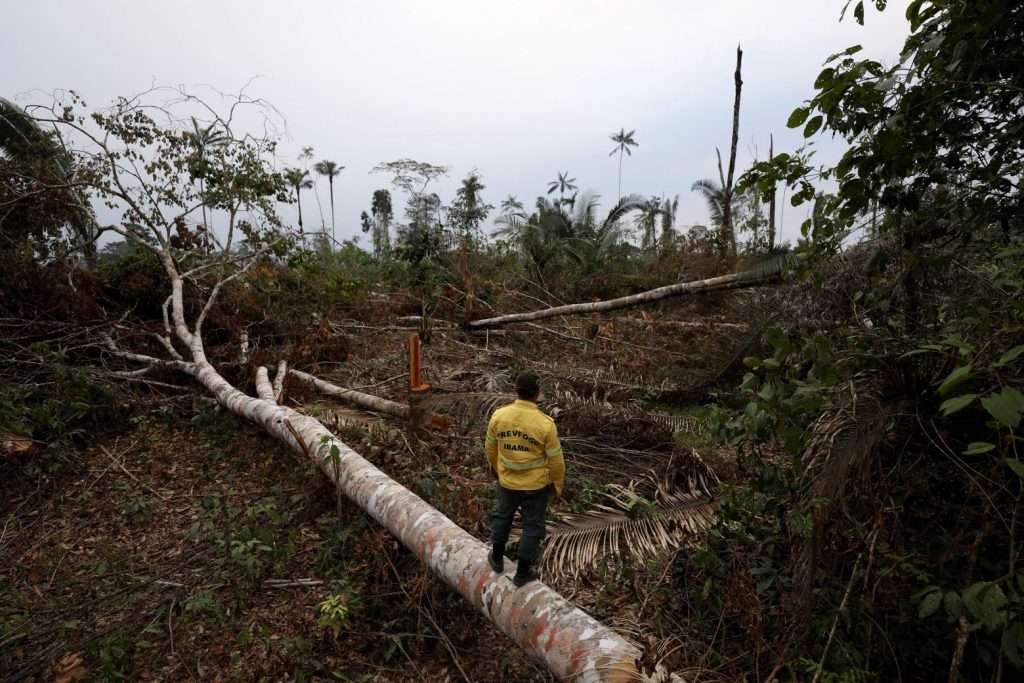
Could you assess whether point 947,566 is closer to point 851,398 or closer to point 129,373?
point 851,398

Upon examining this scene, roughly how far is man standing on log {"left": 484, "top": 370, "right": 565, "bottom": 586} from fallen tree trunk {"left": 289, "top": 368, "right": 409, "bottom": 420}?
3076 mm

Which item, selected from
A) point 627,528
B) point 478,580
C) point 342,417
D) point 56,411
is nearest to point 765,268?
point 627,528

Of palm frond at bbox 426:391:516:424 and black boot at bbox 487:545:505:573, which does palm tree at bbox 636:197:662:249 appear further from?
black boot at bbox 487:545:505:573

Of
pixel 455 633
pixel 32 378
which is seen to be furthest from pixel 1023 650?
pixel 32 378

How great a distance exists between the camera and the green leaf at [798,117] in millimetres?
2224

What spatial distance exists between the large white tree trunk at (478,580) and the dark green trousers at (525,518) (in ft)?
0.69

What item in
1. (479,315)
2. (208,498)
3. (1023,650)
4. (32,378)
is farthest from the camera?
(479,315)

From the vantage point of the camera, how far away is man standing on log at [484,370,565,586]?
2.91 metres

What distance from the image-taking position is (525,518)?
2.95 m

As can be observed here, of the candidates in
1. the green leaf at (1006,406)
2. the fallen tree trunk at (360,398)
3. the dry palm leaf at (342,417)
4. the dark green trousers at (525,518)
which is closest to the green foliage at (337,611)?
the dark green trousers at (525,518)

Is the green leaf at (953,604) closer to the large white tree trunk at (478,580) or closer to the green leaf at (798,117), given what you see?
the large white tree trunk at (478,580)

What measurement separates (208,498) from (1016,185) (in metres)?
6.26

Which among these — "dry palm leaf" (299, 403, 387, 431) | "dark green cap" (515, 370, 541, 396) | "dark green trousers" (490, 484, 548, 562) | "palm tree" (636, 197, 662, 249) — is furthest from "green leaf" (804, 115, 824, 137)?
"palm tree" (636, 197, 662, 249)

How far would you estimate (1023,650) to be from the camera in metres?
2.03
